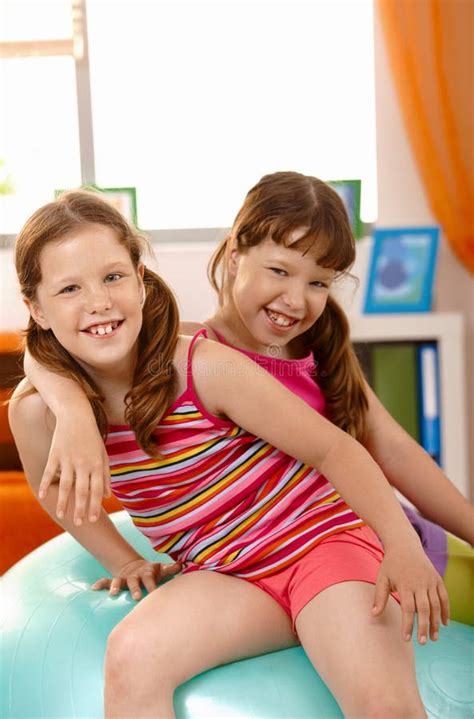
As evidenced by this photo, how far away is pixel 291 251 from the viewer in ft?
3.79

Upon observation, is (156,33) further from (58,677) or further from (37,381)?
(58,677)

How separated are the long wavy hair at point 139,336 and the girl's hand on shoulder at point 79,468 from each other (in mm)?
102

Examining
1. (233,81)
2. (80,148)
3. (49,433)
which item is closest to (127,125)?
(80,148)

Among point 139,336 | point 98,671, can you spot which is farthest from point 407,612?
point 139,336

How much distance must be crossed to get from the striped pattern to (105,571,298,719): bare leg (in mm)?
64

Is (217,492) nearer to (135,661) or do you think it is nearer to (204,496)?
(204,496)

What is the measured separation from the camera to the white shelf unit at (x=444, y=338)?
7.88ft

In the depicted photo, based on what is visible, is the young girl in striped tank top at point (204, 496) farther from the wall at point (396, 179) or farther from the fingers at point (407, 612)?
the wall at point (396, 179)

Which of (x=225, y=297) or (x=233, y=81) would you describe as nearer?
(x=225, y=297)

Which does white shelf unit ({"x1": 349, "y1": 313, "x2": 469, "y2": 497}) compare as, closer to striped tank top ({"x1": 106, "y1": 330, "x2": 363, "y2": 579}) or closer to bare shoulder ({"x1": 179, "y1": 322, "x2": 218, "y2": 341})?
bare shoulder ({"x1": 179, "y1": 322, "x2": 218, "y2": 341})

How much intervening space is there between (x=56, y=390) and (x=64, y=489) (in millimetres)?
147

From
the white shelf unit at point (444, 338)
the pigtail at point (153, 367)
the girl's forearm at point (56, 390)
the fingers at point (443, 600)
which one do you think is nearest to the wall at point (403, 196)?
the white shelf unit at point (444, 338)

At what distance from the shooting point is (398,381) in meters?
2.46

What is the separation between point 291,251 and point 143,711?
60 centimetres
